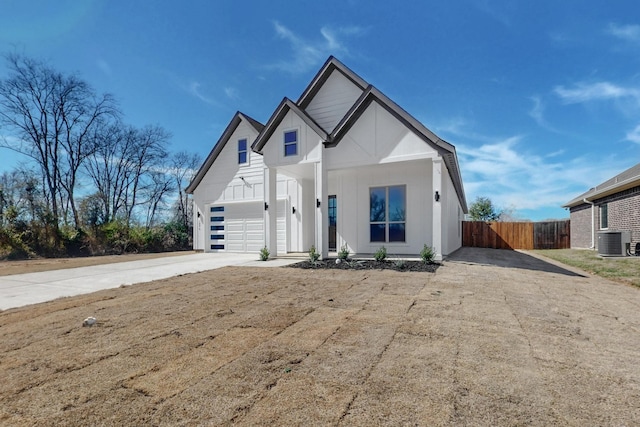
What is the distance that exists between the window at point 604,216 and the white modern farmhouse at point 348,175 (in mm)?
7914

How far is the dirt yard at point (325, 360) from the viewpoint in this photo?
1.96 m

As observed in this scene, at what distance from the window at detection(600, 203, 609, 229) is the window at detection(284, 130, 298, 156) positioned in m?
15.4

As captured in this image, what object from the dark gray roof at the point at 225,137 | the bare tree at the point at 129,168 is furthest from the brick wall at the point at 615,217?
the bare tree at the point at 129,168

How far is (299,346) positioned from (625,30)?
12920 mm

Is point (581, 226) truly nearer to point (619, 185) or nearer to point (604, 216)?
point (604, 216)

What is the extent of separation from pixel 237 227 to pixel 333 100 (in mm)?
7440

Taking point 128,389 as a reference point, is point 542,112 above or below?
above

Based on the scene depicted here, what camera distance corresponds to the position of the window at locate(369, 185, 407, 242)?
34.5 ft

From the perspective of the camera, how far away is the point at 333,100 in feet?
39.4

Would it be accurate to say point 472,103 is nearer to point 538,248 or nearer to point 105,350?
point 538,248

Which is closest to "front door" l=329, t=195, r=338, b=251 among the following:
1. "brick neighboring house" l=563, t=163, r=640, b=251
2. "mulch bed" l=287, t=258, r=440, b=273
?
"mulch bed" l=287, t=258, r=440, b=273

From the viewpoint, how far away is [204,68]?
14.5 meters

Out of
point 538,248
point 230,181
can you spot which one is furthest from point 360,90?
point 538,248

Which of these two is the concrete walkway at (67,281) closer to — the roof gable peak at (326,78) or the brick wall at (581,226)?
the roof gable peak at (326,78)
